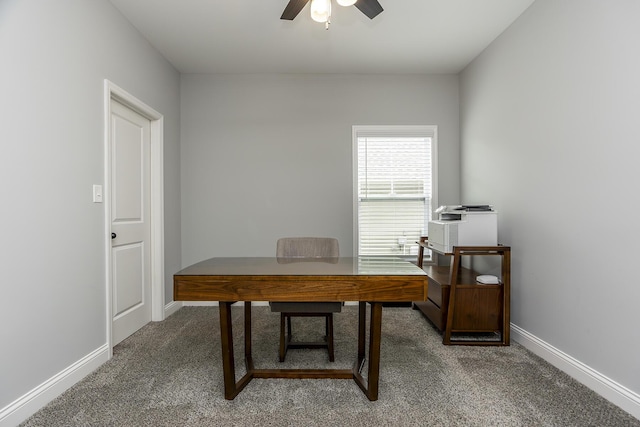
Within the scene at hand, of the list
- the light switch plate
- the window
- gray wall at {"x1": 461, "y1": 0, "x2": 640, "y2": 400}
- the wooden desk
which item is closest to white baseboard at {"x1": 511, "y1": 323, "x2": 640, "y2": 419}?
gray wall at {"x1": 461, "y1": 0, "x2": 640, "y2": 400}

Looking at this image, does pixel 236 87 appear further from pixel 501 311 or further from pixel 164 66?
pixel 501 311

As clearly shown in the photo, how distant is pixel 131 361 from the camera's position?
7.68 ft

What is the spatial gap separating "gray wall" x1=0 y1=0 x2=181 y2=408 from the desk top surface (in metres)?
0.81

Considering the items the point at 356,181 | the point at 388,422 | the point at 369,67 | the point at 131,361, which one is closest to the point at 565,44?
the point at 369,67

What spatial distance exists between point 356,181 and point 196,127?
1978mm

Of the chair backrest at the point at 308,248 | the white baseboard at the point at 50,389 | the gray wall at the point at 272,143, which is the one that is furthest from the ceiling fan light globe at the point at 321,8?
the white baseboard at the point at 50,389

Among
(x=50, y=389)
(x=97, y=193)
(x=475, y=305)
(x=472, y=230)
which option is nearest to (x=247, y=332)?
(x=50, y=389)

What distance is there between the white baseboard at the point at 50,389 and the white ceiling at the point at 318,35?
2.62 meters

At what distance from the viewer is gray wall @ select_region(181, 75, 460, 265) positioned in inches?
149

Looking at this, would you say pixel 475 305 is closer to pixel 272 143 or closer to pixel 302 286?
pixel 302 286

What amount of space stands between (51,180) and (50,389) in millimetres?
1205

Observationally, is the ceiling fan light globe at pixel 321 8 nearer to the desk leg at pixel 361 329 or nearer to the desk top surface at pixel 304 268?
the desk top surface at pixel 304 268

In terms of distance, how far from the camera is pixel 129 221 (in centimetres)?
290

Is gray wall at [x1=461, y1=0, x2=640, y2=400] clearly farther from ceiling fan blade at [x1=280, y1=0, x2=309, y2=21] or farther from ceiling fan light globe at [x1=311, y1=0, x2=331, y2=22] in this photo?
ceiling fan blade at [x1=280, y1=0, x2=309, y2=21]
